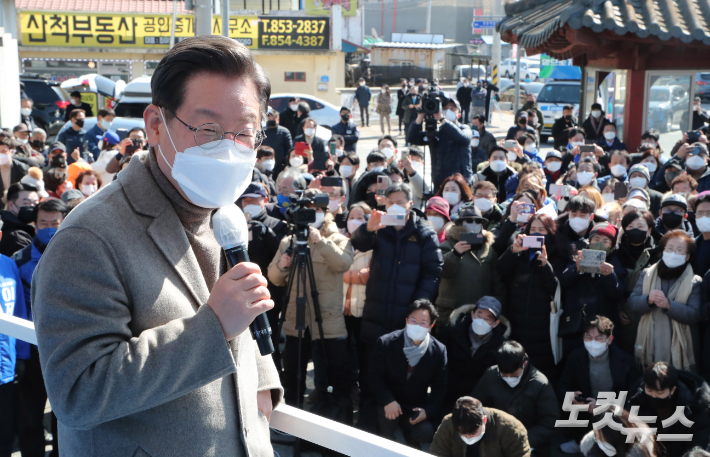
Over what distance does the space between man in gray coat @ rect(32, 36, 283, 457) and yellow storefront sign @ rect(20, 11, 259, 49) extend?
24.8 m

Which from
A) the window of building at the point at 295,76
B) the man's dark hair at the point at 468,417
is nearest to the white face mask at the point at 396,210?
the man's dark hair at the point at 468,417

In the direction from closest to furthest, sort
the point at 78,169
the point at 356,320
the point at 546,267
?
the point at 546,267 < the point at 356,320 < the point at 78,169

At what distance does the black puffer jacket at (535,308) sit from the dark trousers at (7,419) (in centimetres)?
356

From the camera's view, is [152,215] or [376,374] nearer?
[152,215]

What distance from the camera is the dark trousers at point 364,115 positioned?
25.1 metres

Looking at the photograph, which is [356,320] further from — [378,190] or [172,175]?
[172,175]

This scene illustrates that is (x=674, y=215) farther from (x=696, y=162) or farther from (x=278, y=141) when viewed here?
(x=278, y=141)

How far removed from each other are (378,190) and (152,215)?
6235mm

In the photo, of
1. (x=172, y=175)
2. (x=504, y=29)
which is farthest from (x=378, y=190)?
(x=504, y=29)

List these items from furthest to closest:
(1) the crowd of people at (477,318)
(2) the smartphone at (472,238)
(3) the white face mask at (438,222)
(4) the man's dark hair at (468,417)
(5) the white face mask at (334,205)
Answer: (5) the white face mask at (334,205) → (3) the white face mask at (438,222) → (2) the smartphone at (472,238) → (1) the crowd of people at (477,318) → (4) the man's dark hair at (468,417)

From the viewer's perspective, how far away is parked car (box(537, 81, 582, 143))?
21.1m

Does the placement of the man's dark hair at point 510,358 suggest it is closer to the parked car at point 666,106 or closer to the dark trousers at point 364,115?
the parked car at point 666,106

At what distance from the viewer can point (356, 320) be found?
6.10m

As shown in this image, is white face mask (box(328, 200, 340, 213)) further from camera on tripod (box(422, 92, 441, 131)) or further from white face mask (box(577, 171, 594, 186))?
white face mask (box(577, 171, 594, 186))
